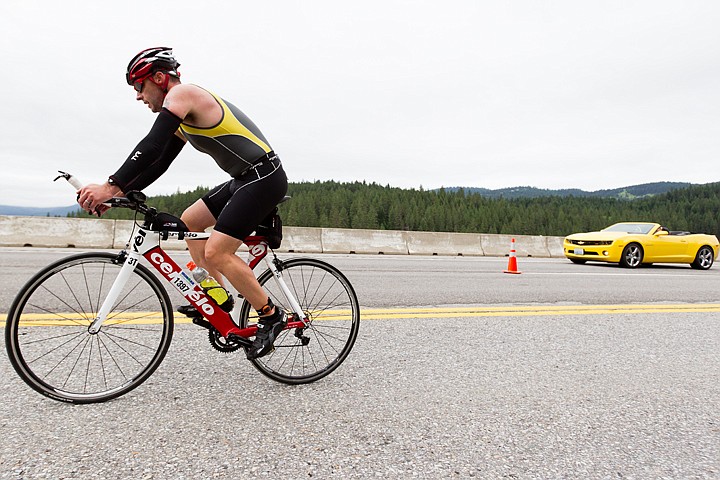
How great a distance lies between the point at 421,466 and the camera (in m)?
1.98

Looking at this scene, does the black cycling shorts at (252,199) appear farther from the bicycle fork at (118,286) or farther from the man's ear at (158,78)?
the man's ear at (158,78)

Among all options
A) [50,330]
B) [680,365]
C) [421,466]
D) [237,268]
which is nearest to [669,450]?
[421,466]

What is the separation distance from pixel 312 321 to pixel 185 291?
89cm

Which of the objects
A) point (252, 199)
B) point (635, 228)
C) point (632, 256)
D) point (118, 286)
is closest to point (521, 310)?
point (252, 199)

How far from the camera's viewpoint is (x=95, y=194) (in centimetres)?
237

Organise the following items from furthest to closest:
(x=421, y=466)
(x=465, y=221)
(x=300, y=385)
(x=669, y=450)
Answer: (x=465, y=221) < (x=300, y=385) < (x=669, y=450) < (x=421, y=466)

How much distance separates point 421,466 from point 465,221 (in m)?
97.5

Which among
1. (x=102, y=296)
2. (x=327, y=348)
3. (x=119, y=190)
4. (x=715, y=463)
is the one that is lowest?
(x=715, y=463)

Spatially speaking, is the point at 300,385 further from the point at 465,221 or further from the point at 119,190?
the point at 465,221

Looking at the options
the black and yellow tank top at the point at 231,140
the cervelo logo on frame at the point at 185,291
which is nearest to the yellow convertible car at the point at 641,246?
the black and yellow tank top at the point at 231,140

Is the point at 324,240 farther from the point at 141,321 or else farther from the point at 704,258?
the point at 141,321

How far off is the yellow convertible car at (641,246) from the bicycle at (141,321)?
12.2m

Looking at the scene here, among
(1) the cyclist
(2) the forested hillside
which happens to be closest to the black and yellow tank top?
(1) the cyclist

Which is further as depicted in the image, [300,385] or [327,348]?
[327,348]
